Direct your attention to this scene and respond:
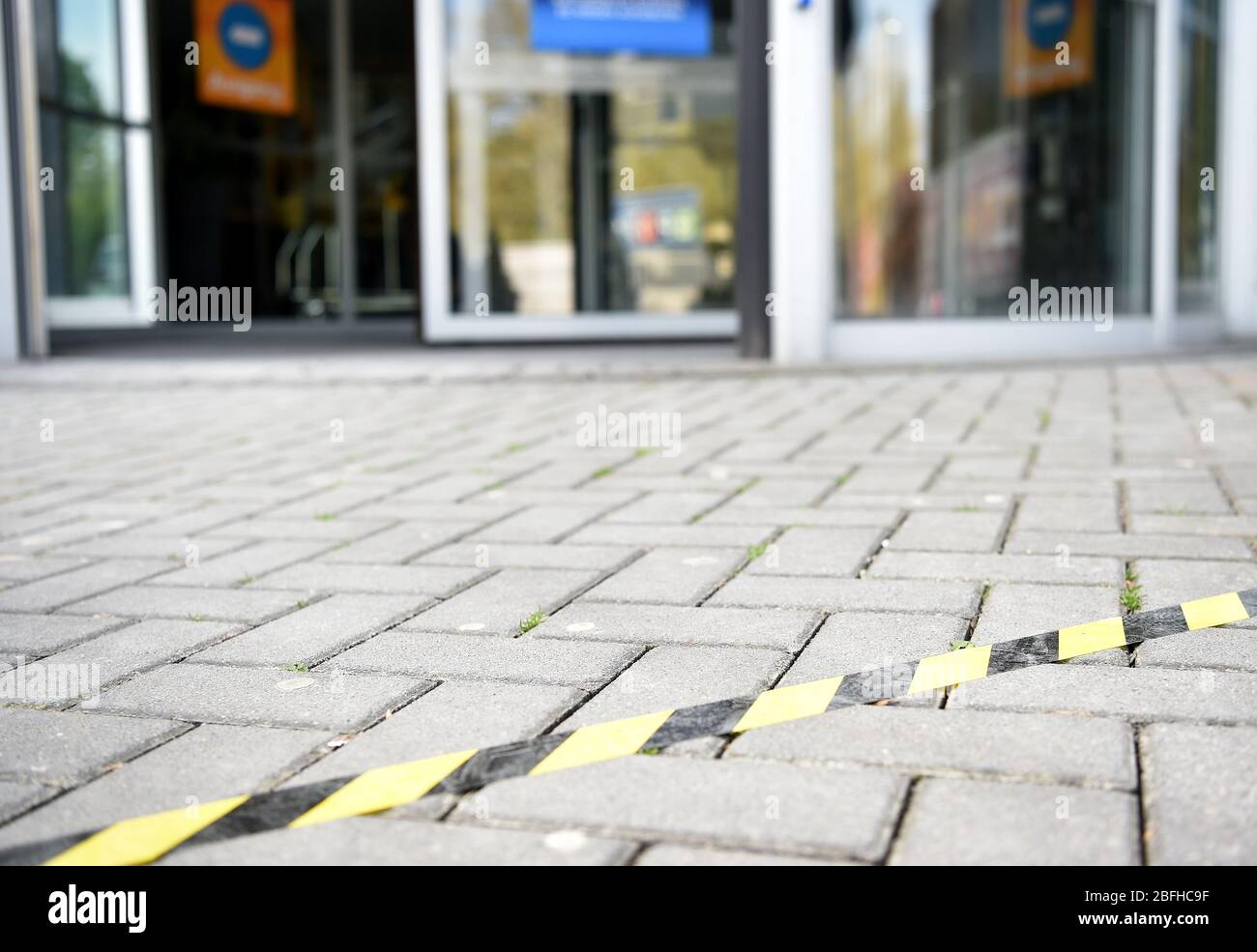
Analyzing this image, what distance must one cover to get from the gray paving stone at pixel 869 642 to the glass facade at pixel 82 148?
11.0 metres

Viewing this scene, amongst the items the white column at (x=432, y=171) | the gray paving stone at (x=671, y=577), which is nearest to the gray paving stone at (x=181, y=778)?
the gray paving stone at (x=671, y=577)

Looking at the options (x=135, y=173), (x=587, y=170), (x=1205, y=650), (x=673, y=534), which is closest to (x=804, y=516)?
(x=673, y=534)

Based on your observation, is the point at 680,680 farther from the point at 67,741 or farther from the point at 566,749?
the point at 67,741

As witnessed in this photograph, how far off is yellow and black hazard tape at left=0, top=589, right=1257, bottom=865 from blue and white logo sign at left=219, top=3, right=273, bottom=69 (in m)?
13.1

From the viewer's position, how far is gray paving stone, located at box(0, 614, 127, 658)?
2.92m

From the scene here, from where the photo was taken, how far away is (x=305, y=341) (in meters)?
13.0

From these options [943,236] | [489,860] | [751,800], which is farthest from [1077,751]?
[943,236]

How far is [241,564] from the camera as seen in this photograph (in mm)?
3670

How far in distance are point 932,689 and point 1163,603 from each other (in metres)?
0.80

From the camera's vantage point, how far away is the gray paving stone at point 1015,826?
175 centimetres

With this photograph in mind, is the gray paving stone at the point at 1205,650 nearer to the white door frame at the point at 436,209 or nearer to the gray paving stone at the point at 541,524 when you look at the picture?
the gray paving stone at the point at 541,524

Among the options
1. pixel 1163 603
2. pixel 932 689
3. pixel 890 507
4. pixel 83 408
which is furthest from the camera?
pixel 83 408
